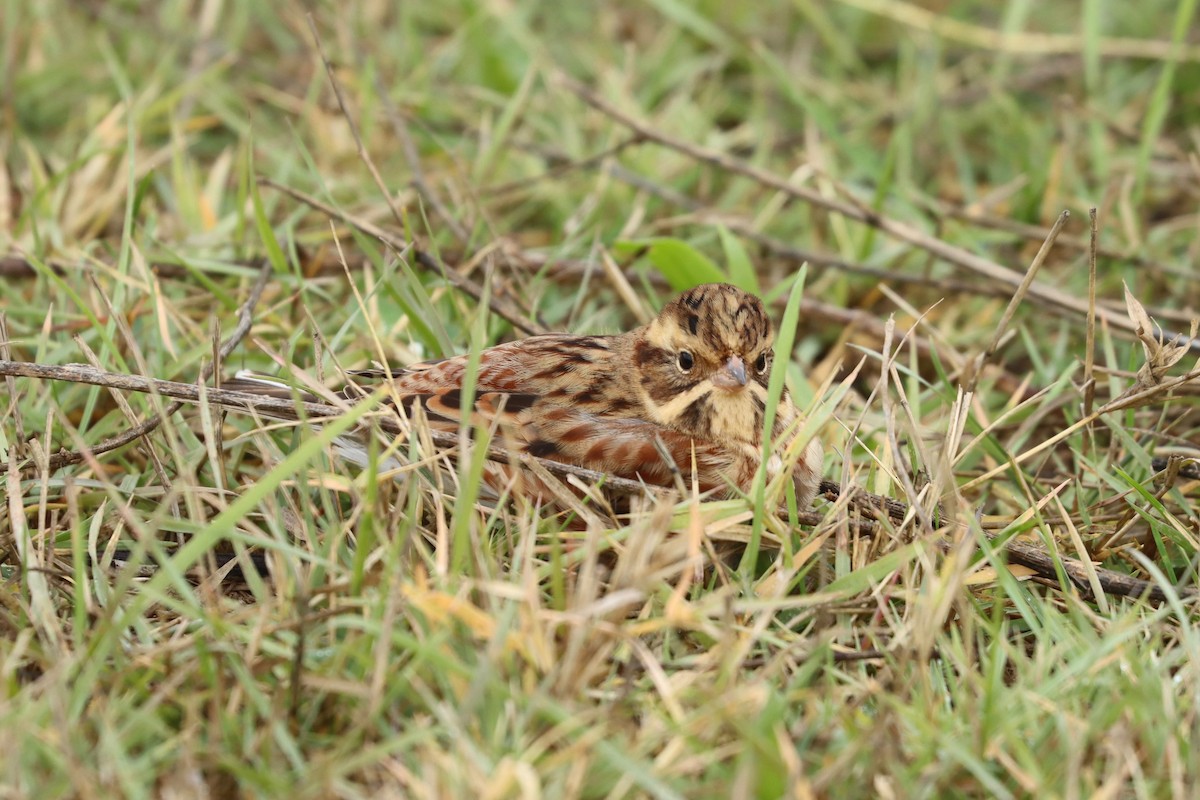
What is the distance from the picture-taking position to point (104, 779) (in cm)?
247

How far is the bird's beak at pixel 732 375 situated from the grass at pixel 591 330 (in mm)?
204

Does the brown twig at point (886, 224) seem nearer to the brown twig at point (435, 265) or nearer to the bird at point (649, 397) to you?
the brown twig at point (435, 265)

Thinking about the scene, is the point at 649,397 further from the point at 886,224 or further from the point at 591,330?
the point at 886,224

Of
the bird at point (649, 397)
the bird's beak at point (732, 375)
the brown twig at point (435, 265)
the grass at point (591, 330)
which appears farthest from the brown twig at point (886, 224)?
the bird's beak at point (732, 375)

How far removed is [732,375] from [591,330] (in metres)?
1.28

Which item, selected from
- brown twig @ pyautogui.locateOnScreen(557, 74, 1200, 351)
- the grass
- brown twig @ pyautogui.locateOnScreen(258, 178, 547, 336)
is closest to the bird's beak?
the grass

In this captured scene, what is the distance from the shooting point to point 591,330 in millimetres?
4789

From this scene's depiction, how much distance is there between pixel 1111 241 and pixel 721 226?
1.76 metres

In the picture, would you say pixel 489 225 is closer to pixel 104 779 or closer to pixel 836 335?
pixel 836 335

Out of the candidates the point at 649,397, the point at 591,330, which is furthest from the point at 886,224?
the point at 649,397

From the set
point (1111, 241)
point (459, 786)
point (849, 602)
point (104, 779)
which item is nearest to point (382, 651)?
point (459, 786)

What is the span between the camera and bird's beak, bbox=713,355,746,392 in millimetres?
3582

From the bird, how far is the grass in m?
0.18

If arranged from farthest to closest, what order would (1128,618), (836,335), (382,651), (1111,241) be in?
(1111,241), (836,335), (1128,618), (382,651)
